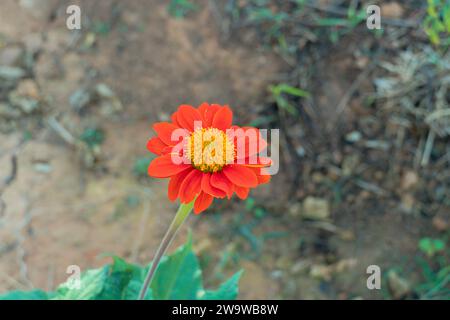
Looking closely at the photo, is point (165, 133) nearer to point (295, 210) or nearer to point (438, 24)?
point (295, 210)

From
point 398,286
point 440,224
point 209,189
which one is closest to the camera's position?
point 209,189

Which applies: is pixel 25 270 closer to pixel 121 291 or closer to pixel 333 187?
pixel 121 291

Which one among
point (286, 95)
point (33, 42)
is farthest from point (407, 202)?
point (33, 42)

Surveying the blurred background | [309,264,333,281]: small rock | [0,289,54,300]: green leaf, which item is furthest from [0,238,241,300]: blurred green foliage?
[309,264,333,281]: small rock

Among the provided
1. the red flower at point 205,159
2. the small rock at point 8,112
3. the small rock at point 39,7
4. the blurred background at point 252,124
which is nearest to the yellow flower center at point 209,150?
the red flower at point 205,159

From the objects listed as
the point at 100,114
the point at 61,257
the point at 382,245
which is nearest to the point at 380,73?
the point at 382,245

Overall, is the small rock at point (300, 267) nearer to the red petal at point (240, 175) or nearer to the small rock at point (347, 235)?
the small rock at point (347, 235)
